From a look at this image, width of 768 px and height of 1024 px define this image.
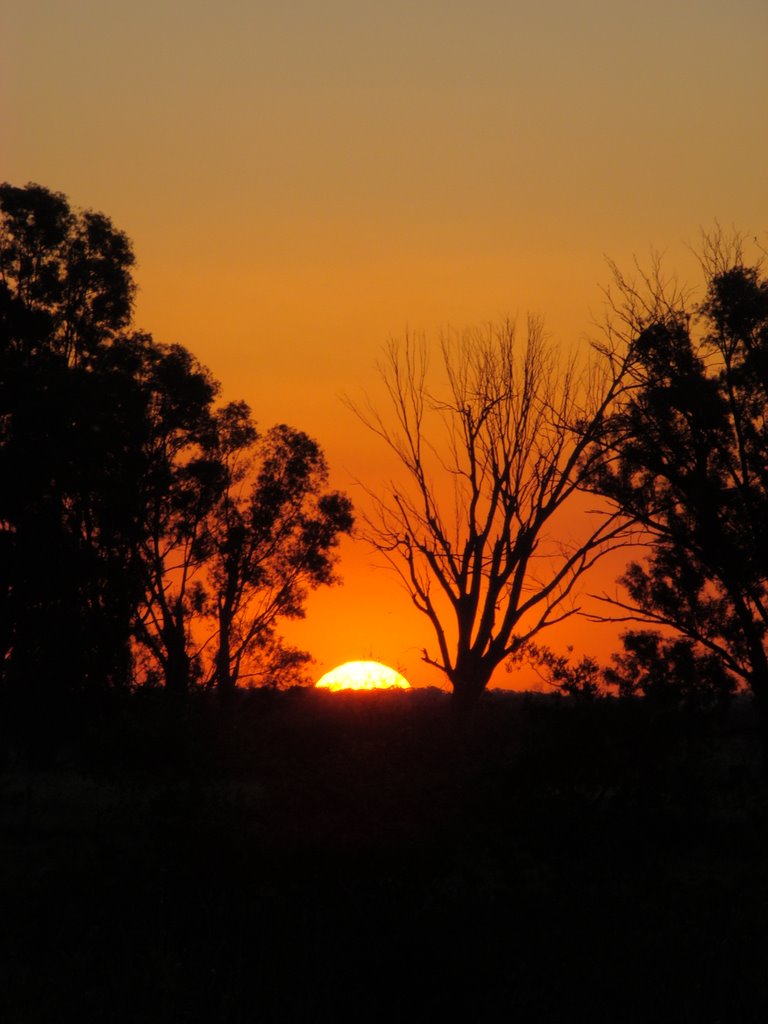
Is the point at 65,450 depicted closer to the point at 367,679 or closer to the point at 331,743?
the point at 331,743

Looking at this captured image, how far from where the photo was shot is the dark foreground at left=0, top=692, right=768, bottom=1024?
12188mm

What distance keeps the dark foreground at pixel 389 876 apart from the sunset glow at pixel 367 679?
14.4 metres

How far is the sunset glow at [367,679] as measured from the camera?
43516 millimetres

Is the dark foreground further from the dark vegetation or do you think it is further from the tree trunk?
the tree trunk

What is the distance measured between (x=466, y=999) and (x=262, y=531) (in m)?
34.6

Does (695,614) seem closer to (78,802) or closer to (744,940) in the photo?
(78,802)

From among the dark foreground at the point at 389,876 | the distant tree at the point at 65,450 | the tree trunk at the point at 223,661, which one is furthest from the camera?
the tree trunk at the point at 223,661

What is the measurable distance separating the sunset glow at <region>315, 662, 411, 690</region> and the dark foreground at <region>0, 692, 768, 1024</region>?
566 inches

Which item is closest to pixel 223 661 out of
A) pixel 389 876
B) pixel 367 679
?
pixel 367 679

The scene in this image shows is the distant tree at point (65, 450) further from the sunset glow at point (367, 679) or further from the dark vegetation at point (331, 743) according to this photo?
the sunset glow at point (367, 679)

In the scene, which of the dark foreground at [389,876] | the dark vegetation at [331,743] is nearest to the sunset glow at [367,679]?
the dark vegetation at [331,743]

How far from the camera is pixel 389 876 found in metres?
16.7

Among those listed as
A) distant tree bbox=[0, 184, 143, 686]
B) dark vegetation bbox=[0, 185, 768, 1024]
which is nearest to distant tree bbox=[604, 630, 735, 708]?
dark vegetation bbox=[0, 185, 768, 1024]

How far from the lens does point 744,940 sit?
13758 millimetres
